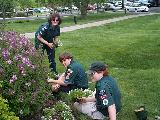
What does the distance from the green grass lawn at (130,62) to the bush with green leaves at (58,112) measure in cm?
157

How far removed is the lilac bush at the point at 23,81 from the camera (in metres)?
7.38

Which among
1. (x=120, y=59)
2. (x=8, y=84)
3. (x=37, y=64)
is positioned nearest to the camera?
(x=8, y=84)

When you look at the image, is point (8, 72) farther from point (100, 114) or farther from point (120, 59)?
point (120, 59)

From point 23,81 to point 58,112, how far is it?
0.93m

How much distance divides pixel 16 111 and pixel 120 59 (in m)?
10.0

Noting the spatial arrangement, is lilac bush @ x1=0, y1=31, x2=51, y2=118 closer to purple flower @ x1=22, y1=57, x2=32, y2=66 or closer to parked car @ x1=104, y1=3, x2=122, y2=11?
purple flower @ x1=22, y1=57, x2=32, y2=66

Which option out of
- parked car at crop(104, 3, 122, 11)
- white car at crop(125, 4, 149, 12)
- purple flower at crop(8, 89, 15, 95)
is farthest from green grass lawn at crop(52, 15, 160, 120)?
parked car at crop(104, 3, 122, 11)

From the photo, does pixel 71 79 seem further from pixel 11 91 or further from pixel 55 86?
pixel 11 91

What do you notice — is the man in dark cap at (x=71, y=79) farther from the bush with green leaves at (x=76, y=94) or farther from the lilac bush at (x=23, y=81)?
the lilac bush at (x=23, y=81)

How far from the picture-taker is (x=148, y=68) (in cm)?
1523

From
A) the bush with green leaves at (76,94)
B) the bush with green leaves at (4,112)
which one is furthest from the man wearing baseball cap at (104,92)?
the bush with green leaves at (4,112)

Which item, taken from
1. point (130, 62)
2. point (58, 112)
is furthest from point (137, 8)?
point (58, 112)

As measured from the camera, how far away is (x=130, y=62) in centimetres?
1642

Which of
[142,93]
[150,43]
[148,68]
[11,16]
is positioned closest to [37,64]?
[142,93]
